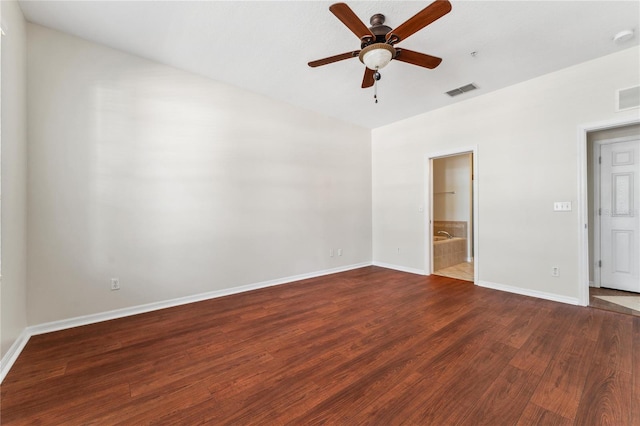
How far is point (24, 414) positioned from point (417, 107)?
514cm

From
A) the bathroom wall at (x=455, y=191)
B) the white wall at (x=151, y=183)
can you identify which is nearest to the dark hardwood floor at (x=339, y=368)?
the white wall at (x=151, y=183)

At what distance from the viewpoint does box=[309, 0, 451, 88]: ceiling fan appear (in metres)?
1.67

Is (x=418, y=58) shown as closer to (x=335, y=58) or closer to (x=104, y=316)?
(x=335, y=58)

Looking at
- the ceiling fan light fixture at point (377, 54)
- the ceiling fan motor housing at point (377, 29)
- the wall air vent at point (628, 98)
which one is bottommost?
the wall air vent at point (628, 98)

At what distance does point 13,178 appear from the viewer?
2.00m

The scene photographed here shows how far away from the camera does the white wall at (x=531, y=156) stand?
2.86 metres

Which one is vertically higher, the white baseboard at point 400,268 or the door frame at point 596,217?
the door frame at point 596,217

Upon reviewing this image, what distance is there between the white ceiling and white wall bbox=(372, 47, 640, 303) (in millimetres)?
249

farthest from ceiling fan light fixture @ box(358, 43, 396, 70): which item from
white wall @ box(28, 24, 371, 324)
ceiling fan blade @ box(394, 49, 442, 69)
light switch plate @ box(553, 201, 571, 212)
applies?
light switch plate @ box(553, 201, 571, 212)

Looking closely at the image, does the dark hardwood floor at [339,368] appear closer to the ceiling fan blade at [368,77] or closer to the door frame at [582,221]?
the door frame at [582,221]

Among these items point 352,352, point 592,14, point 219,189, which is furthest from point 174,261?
point 592,14

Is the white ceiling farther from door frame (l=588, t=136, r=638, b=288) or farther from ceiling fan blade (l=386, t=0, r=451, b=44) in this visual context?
door frame (l=588, t=136, r=638, b=288)

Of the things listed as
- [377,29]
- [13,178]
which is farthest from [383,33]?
[13,178]

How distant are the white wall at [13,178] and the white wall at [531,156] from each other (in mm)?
4888
